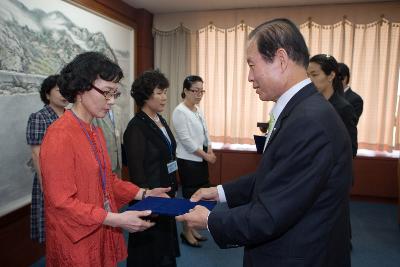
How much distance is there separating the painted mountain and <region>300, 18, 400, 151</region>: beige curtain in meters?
3.13

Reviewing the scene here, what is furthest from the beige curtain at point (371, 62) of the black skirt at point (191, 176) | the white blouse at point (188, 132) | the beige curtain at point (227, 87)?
the black skirt at point (191, 176)

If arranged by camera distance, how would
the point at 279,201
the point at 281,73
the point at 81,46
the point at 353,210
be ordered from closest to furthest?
the point at 279,201, the point at 281,73, the point at 81,46, the point at 353,210

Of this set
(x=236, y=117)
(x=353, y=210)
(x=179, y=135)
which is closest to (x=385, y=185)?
(x=353, y=210)

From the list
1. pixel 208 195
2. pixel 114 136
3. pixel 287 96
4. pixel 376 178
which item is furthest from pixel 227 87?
pixel 287 96

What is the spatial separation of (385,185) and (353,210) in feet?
1.97

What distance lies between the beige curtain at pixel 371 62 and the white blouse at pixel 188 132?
8.27 feet

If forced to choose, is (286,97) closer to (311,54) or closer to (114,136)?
(114,136)

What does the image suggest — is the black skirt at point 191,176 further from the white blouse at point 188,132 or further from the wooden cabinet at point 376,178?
the wooden cabinet at point 376,178

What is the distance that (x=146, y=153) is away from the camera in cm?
209

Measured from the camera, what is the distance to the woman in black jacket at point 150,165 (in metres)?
2.08

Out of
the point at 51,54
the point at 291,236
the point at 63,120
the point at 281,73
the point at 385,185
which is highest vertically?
the point at 51,54

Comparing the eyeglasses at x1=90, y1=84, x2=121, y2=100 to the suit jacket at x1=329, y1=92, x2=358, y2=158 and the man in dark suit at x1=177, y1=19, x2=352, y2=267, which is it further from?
the suit jacket at x1=329, y1=92, x2=358, y2=158

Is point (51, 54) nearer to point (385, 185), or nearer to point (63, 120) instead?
point (63, 120)

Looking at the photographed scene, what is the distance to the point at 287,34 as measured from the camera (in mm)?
1086
